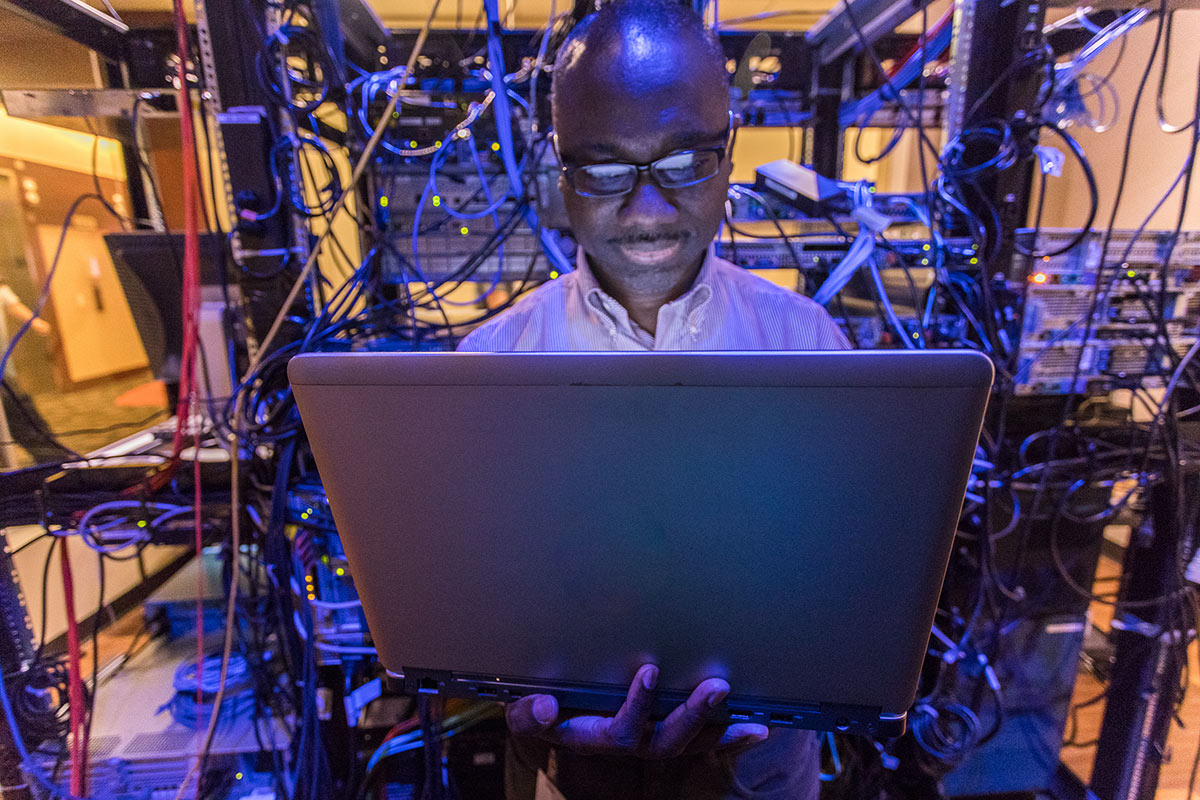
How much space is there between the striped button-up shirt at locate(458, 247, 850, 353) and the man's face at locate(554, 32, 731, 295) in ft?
0.21

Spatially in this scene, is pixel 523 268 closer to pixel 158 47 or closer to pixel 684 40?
pixel 684 40

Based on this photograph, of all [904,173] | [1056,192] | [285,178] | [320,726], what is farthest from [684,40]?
[904,173]

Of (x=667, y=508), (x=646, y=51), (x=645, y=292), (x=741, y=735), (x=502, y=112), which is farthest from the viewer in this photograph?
(x=502, y=112)

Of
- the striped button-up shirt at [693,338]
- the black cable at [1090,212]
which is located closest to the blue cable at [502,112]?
the striped button-up shirt at [693,338]

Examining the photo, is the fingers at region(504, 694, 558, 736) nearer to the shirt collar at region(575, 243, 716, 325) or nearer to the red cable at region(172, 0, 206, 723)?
the shirt collar at region(575, 243, 716, 325)

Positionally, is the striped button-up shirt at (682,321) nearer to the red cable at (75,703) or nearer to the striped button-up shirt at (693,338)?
the striped button-up shirt at (693,338)

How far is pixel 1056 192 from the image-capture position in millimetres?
2434

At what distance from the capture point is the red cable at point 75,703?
3.54ft

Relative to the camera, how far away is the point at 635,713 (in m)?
0.47

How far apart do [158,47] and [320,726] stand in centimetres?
163

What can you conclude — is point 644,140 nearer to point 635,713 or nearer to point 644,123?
point 644,123

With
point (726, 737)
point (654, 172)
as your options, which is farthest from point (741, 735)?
point (654, 172)

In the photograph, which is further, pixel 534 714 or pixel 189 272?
pixel 189 272

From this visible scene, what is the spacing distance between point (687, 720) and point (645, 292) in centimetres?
64
